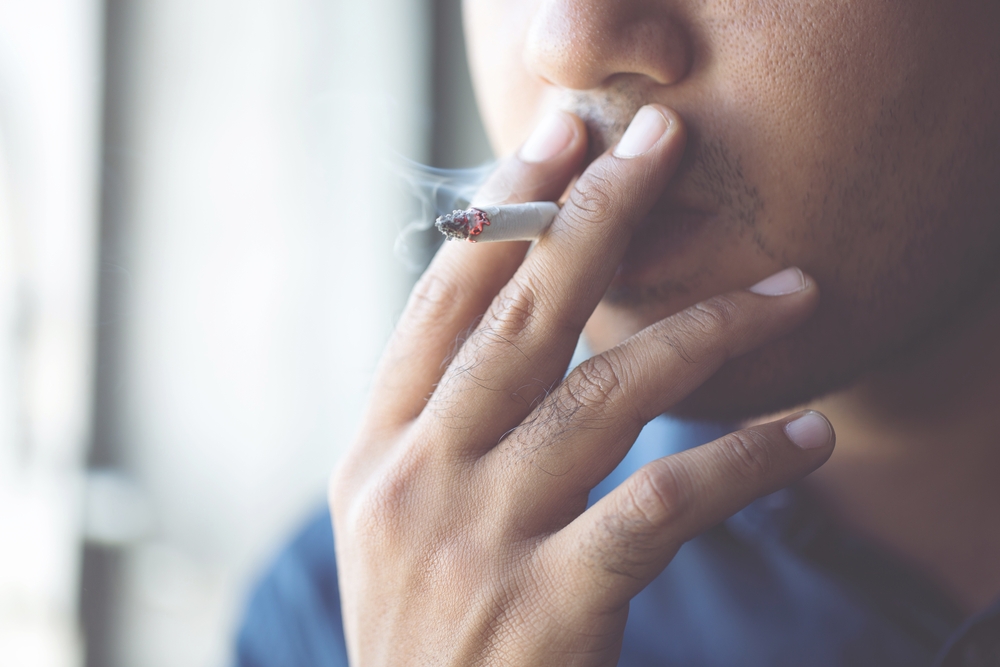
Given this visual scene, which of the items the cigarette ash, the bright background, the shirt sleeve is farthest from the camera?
the bright background

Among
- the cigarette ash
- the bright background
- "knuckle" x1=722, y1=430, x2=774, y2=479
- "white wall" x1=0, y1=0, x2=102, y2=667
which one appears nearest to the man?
"knuckle" x1=722, y1=430, x2=774, y2=479

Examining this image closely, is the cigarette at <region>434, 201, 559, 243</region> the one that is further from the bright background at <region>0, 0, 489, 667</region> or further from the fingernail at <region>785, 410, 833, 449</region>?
the bright background at <region>0, 0, 489, 667</region>

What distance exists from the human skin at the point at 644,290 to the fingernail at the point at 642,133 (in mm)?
13

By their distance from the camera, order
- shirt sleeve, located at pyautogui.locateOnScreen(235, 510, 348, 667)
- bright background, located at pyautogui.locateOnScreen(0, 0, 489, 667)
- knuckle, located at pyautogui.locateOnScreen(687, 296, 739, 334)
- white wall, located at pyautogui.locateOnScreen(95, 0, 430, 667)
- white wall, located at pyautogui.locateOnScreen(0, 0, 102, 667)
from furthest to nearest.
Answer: white wall, located at pyautogui.locateOnScreen(95, 0, 430, 667) → bright background, located at pyautogui.locateOnScreen(0, 0, 489, 667) → white wall, located at pyautogui.locateOnScreen(0, 0, 102, 667) → shirt sleeve, located at pyautogui.locateOnScreen(235, 510, 348, 667) → knuckle, located at pyautogui.locateOnScreen(687, 296, 739, 334)

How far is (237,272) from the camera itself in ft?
7.26

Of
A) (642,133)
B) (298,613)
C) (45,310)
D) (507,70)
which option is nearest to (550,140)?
(642,133)

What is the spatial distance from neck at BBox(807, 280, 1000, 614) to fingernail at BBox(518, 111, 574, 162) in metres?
0.65

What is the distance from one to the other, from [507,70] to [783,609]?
99 cm

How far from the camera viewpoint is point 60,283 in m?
1.77

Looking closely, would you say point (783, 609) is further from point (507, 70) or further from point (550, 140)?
point (507, 70)

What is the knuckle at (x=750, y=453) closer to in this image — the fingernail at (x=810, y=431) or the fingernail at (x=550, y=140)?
the fingernail at (x=810, y=431)

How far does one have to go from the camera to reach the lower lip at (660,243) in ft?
2.85

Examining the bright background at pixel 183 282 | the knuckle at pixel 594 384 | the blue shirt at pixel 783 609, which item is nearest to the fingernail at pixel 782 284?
the knuckle at pixel 594 384

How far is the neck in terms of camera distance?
104 centimetres
